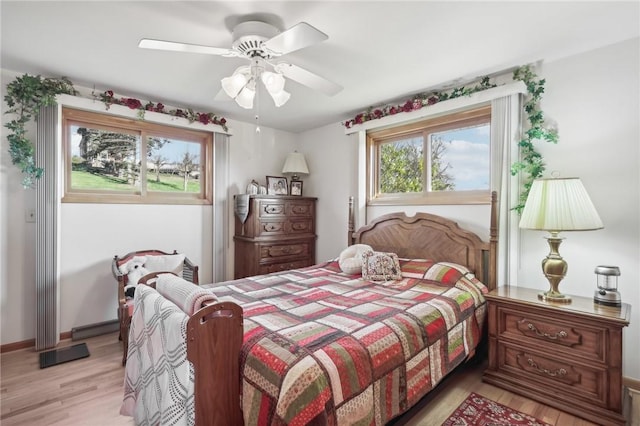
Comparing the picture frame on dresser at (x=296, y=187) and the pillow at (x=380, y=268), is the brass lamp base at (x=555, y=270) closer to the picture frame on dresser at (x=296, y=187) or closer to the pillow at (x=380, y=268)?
the pillow at (x=380, y=268)

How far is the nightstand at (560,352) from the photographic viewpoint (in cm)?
181

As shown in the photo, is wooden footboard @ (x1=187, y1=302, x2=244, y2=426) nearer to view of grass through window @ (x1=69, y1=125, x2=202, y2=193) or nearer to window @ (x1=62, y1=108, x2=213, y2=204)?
window @ (x1=62, y1=108, x2=213, y2=204)

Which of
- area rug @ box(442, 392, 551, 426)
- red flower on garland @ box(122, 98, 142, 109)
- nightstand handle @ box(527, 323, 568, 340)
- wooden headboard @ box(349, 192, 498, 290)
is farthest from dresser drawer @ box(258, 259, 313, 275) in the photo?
nightstand handle @ box(527, 323, 568, 340)

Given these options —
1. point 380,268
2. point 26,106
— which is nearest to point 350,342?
point 380,268

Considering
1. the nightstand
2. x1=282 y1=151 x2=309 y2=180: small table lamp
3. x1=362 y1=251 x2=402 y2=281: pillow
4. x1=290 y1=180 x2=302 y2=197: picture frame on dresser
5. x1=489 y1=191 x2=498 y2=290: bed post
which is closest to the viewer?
the nightstand

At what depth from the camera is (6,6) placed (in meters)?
1.82

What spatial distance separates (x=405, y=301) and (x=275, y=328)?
97cm

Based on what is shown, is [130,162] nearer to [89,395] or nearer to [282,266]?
[282,266]

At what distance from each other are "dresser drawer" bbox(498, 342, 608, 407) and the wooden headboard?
0.59 metres

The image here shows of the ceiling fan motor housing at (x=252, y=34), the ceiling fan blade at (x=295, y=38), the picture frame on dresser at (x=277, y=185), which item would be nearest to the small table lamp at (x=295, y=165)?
the picture frame on dresser at (x=277, y=185)

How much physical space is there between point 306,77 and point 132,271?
7.95 feet

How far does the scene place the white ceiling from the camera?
1.83 metres

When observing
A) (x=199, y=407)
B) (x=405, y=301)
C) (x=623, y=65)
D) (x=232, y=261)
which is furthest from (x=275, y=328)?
(x=623, y=65)

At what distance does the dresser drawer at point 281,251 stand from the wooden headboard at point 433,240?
32.6 inches
